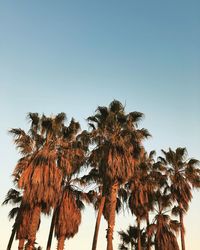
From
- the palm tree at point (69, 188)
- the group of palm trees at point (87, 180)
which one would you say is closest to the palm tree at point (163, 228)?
the group of palm trees at point (87, 180)

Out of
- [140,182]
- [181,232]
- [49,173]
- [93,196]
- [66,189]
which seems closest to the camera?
[49,173]

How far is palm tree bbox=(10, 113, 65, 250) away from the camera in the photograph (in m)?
22.8

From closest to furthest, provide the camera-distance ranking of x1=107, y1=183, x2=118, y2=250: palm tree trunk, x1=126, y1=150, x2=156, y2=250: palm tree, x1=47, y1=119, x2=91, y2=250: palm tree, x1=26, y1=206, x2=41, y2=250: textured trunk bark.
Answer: x1=26, y1=206, x2=41, y2=250: textured trunk bark
x1=107, y1=183, x2=118, y2=250: palm tree trunk
x1=47, y1=119, x2=91, y2=250: palm tree
x1=126, y1=150, x2=156, y2=250: palm tree

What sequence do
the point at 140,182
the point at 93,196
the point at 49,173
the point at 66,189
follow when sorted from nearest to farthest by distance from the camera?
the point at 49,173
the point at 66,189
the point at 93,196
the point at 140,182

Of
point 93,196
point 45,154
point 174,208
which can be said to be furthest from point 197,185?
point 45,154

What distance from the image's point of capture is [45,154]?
24.5 meters

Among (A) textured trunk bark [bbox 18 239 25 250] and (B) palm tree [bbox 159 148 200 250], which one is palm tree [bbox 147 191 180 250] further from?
(A) textured trunk bark [bbox 18 239 25 250]

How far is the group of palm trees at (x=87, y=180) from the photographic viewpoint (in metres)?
23.3

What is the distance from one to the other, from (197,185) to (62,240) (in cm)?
1587

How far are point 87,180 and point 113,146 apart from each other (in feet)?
23.3

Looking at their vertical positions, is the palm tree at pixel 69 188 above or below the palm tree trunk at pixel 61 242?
above

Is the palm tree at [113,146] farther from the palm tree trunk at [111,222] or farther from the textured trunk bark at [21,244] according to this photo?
the textured trunk bark at [21,244]

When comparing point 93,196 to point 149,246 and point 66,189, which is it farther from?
point 149,246

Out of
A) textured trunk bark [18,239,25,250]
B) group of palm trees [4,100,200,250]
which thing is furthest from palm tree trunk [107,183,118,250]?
textured trunk bark [18,239,25,250]
